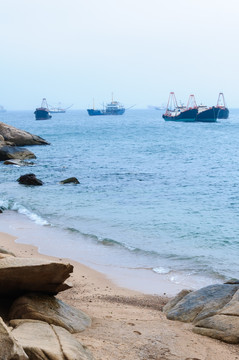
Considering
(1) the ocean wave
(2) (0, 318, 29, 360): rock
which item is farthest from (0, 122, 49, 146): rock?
(2) (0, 318, 29, 360): rock

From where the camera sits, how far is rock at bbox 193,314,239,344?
809 cm

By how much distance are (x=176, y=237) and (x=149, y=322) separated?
317 inches

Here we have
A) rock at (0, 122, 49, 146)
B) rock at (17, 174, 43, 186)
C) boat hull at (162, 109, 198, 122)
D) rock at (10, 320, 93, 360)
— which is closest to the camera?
rock at (10, 320, 93, 360)

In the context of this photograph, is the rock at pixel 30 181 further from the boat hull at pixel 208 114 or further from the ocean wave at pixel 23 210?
the boat hull at pixel 208 114

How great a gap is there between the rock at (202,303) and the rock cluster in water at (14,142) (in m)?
30.0

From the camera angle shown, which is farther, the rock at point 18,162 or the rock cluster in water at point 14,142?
the rock cluster in water at point 14,142

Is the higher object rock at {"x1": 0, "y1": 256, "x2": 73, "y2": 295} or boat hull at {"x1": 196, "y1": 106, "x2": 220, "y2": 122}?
rock at {"x1": 0, "y1": 256, "x2": 73, "y2": 295}

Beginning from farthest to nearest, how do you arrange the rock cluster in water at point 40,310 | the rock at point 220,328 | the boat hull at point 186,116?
1. the boat hull at point 186,116
2. the rock at point 220,328
3. the rock cluster in water at point 40,310

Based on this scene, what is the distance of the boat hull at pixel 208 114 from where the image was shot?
11141cm

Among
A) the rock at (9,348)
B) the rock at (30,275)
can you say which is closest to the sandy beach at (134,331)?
the rock at (30,275)

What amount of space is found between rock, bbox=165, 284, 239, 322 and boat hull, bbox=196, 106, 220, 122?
4100 inches

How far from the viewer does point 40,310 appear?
7.70m

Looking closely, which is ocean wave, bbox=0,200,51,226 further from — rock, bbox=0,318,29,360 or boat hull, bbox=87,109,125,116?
boat hull, bbox=87,109,125,116

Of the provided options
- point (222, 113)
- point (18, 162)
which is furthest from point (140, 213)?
point (222, 113)
